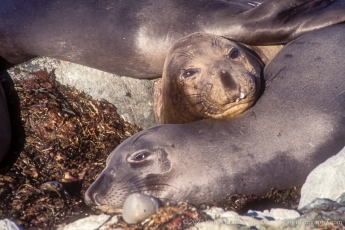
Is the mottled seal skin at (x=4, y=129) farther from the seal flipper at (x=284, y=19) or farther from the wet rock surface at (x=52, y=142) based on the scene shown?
the seal flipper at (x=284, y=19)

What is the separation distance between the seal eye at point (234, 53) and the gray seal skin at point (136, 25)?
0.55 m

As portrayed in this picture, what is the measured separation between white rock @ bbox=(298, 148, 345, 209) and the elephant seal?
0.95 metres

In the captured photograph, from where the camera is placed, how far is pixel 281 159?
4438mm

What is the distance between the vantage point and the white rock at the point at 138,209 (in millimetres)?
3770

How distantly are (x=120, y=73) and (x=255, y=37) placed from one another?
163cm

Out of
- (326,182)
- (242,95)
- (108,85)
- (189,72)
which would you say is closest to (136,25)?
(108,85)

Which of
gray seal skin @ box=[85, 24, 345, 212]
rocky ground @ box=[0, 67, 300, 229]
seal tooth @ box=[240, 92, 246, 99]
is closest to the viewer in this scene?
gray seal skin @ box=[85, 24, 345, 212]

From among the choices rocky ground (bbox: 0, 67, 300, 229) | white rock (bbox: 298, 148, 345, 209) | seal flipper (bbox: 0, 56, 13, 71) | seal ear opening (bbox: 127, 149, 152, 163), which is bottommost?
rocky ground (bbox: 0, 67, 300, 229)

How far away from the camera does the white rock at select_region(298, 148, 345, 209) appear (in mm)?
3986

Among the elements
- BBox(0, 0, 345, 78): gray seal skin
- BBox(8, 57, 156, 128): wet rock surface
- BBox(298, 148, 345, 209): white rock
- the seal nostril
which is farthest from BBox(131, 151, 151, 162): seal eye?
BBox(8, 57, 156, 128): wet rock surface

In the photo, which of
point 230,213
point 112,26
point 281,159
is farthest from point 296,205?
point 112,26

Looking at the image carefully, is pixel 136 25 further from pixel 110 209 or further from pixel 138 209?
pixel 138 209

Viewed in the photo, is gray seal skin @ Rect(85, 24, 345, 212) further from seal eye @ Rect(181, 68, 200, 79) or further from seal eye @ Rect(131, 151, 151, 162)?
seal eye @ Rect(181, 68, 200, 79)

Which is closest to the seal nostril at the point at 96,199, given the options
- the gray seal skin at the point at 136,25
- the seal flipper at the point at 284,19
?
the gray seal skin at the point at 136,25
